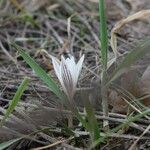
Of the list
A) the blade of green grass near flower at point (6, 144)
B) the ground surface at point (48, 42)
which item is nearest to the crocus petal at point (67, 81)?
the ground surface at point (48, 42)

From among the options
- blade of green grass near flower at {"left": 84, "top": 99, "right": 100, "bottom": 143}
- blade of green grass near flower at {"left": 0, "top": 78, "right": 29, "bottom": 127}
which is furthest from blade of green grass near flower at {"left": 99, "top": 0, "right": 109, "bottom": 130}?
blade of green grass near flower at {"left": 0, "top": 78, "right": 29, "bottom": 127}

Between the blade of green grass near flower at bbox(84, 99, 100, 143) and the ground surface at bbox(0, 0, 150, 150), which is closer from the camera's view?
the blade of green grass near flower at bbox(84, 99, 100, 143)

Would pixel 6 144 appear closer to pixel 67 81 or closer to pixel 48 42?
pixel 67 81

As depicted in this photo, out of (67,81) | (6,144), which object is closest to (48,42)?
(67,81)

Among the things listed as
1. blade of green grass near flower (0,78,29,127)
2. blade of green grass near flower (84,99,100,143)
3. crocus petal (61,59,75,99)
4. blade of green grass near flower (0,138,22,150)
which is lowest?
blade of green grass near flower (0,138,22,150)

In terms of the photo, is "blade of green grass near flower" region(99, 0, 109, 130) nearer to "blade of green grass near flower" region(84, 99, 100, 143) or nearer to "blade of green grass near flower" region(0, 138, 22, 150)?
"blade of green grass near flower" region(84, 99, 100, 143)

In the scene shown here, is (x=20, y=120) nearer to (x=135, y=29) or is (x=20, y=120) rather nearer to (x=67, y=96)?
(x=67, y=96)

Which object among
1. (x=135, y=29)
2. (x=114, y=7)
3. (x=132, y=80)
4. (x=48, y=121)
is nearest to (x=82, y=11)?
(x=114, y=7)

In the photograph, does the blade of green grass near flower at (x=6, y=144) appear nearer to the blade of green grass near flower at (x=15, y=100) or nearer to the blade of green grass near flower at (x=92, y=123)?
the blade of green grass near flower at (x=15, y=100)

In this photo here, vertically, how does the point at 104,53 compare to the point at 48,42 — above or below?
below

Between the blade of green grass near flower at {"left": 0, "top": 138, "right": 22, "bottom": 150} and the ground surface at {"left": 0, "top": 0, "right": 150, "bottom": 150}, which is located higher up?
the ground surface at {"left": 0, "top": 0, "right": 150, "bottom": 150}
